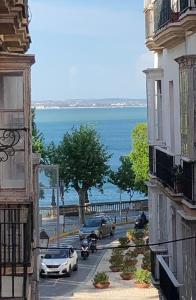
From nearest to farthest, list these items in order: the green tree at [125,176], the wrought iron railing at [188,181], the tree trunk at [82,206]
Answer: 1. the wrought iron railing at [188,181]
2. the tree trunk at [82,206]
3. the green tree at [125,176]

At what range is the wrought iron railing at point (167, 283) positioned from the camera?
1442 centimetres

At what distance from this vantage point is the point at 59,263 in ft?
98.7

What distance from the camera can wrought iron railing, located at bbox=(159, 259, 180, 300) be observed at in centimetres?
1442

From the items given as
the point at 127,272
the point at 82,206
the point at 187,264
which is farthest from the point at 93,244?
the point at 187,264

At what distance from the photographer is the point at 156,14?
1616 centimetres

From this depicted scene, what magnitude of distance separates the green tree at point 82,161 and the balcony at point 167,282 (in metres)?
33.4

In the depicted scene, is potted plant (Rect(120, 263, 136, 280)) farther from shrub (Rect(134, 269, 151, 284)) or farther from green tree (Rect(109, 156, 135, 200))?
green tree (Rect(109, 156, 135, 200))

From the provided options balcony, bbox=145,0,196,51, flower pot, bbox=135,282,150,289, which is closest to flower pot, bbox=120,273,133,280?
flower pot, bbox=135,282,150,289

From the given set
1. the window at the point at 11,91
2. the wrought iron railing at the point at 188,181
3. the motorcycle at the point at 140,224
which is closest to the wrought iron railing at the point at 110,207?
the motorcycle at the point at 140,224

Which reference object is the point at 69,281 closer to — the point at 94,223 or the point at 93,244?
the point at 93,244

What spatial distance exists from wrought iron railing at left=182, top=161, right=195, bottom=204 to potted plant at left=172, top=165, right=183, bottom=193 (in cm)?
17

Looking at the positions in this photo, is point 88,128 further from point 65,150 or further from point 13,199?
point 13,199

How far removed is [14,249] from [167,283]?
21.4 feet

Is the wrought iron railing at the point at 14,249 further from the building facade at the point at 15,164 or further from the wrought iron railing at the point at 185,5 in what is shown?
the wrought iron railing at the point at 185,5
